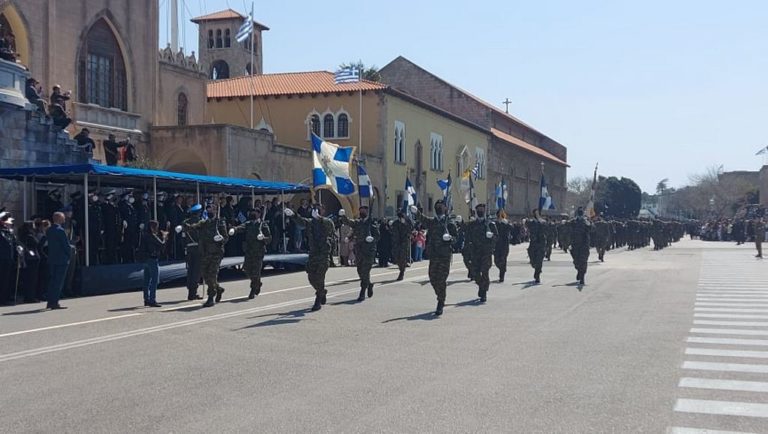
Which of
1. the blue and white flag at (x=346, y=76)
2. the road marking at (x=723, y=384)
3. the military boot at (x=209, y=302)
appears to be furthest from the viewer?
the blue and white flag at (x=346, y=76)

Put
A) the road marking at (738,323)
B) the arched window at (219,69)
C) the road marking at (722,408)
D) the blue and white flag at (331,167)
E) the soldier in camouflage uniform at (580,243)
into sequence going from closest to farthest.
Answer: the road marking at (722,408) < the road marking at (738,323) < the blue and white flag at (331,167) < the soldier in camouflage uniform at (580,243) < the arched window at (219,69)

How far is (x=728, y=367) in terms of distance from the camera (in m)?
9.50

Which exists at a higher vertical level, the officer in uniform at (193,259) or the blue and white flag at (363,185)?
the blue and white flag at (363,185)

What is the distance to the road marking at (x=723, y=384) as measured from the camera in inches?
326

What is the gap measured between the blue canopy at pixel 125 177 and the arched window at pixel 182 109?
39.1ft

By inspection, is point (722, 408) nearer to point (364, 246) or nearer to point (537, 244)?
point (364, 246)

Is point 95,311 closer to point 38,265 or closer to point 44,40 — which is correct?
point 38,265

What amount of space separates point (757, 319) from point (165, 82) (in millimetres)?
27940

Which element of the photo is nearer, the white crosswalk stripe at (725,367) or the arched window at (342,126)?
the white crosswalk stripe at (725,367)

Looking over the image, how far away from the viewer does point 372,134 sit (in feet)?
159

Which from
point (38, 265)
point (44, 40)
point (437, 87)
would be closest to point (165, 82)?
point (44, 40)

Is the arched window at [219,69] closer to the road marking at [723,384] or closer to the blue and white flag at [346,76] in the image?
the blue and white flag at [346,76]

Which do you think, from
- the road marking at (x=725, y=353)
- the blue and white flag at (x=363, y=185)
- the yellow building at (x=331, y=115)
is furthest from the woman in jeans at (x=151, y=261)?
the yellow building at (x=331, y=115)

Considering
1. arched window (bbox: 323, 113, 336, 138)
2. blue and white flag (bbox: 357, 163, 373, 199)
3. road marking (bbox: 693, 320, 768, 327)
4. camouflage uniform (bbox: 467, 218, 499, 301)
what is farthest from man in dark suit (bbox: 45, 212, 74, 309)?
arched window (bbox: 323, 113, 336, 138)
